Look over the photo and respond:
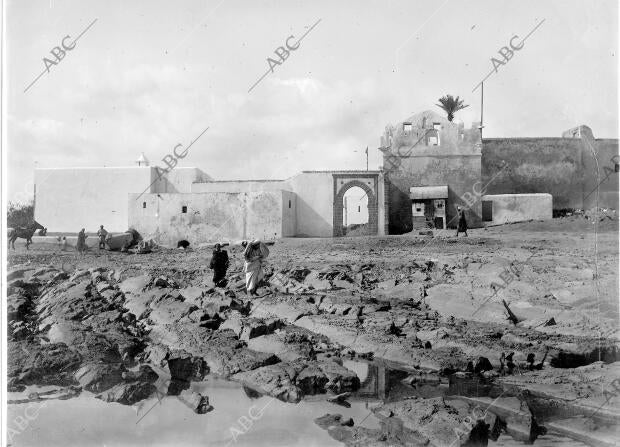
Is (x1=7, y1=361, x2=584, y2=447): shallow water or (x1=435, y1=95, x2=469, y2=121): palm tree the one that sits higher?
(x1=435, y1=95, x2=469, y2=121): palm tree

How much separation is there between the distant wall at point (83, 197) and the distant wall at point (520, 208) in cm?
1741

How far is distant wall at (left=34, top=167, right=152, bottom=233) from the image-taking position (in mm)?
27422

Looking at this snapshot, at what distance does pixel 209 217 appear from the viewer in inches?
867

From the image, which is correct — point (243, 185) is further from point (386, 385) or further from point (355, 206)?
point (386, 385)

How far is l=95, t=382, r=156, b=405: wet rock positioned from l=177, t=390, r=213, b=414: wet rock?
47cm

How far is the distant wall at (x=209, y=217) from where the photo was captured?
21609mm

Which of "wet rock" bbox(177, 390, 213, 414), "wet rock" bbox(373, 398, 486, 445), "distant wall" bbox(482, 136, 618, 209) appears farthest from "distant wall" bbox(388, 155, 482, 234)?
"wet rock" bbox(373, 398, 486, 445)

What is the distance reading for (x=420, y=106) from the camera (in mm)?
→ 23766

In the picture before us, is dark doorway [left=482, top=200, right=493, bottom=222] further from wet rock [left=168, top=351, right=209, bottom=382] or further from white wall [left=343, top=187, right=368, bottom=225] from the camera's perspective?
wet rock [left=168, top=351, right=209, bottom=382]

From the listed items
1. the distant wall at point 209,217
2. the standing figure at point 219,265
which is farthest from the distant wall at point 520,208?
the standing figure at point 219,265

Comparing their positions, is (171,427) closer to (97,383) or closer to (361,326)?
(97,383)

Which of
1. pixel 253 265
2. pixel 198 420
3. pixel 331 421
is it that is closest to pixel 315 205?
pixel 253 265

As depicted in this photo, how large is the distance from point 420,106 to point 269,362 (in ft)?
59.9

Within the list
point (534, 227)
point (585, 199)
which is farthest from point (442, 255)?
point (585, 199)
